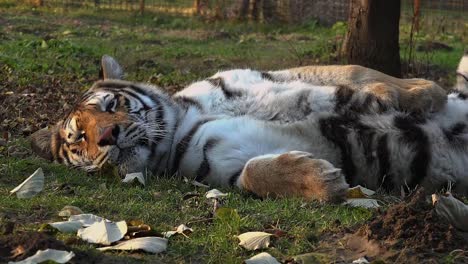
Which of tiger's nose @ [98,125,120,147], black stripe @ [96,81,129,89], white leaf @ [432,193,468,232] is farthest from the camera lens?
black stripe @ [96,81,129,89]

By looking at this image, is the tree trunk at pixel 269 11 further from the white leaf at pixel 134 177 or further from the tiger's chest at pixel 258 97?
the white leaf at pixel 134 177

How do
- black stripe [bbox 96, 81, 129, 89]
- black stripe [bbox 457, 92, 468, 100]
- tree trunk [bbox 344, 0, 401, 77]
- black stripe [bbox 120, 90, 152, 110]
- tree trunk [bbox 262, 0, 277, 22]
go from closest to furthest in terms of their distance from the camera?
black stripe [bbox 457, 92, 468, 100], black stripe [bbox 120, 90, 152, 110], black stripe [bbox 96, 81, 129, 89], tree trunk [bbox 344, 0, 401, 77], tree trunk [bbox 262, 0, 277, 22]

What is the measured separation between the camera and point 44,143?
16.3 feet

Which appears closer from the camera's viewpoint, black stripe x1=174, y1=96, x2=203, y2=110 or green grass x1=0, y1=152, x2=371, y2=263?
green grass x1=0, y1=152, x2=371, y2=263

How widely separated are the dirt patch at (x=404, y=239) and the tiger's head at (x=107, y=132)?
69.5 inches

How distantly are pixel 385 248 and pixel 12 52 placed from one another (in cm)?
851

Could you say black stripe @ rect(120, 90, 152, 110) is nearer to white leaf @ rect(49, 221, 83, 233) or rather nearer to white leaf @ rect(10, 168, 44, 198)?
white leaf @ rect(10, 168, 44, 198)

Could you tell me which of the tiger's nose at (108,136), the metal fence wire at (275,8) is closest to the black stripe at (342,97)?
the tiger's nose at (108,136)

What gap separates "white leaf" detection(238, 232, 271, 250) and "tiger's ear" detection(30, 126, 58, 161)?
89.2 inches

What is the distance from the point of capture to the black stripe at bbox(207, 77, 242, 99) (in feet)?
15.6

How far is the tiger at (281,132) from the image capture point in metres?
4.19

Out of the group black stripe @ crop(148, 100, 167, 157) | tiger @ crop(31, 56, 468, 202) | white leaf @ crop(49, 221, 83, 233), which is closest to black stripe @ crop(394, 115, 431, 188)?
tiger @ crop(31, 56, 468, 202)

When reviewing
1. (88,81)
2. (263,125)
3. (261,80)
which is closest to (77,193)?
(263,125)

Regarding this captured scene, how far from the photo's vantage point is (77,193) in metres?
3.96
